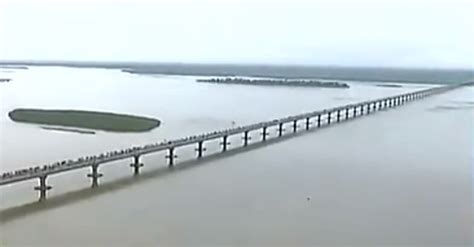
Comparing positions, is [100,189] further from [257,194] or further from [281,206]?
[281,206]

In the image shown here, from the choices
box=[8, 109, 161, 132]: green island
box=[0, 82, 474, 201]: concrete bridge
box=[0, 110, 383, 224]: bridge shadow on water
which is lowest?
box=[8, 109, 161, 132]: green island

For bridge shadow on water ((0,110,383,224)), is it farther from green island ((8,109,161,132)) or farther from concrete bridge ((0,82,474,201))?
green island ((8,109,161,132))

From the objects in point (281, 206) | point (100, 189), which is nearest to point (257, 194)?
point (281, 206)

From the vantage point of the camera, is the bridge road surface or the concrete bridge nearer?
the bridge road surface

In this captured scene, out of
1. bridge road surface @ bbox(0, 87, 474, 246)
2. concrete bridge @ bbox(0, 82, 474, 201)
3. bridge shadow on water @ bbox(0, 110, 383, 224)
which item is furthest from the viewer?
concrete bridge @ bbox(0, 82, 474, 201)

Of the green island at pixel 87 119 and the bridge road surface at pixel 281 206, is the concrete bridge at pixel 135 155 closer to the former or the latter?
the bridge road surface at pixel 281 206

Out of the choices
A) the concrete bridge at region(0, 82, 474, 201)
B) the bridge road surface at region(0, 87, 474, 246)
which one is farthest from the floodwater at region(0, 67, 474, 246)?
the concrete bridge at region(0, 82, 474, 201)
